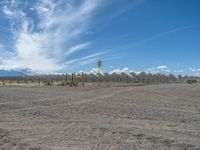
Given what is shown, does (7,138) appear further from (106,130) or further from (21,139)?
(106,130)

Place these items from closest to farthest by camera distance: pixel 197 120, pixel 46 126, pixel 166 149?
pixel 166 149
pixel 46 126
pixel 197 120

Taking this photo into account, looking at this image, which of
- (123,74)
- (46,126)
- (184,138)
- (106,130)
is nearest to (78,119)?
(46,126)

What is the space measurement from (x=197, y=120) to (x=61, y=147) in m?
6.09

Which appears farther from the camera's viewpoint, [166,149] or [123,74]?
[123,74]

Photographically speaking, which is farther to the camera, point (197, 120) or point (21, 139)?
point (197, 120)

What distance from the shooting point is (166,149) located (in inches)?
240

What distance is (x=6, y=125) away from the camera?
892 cm

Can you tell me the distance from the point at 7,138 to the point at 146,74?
11038cm

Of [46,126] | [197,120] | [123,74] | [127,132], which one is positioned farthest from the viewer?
[123,74]

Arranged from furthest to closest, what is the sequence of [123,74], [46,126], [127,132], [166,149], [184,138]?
[123,74]
[46,126]
[127,132]
[184,138]
[166,149]

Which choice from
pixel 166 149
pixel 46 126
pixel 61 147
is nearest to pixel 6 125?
pixel 46 126

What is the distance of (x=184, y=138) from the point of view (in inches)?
278

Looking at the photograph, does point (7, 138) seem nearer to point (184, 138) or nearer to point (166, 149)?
point (166, 149)

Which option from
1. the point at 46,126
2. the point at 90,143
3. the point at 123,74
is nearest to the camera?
the point at 90,143
